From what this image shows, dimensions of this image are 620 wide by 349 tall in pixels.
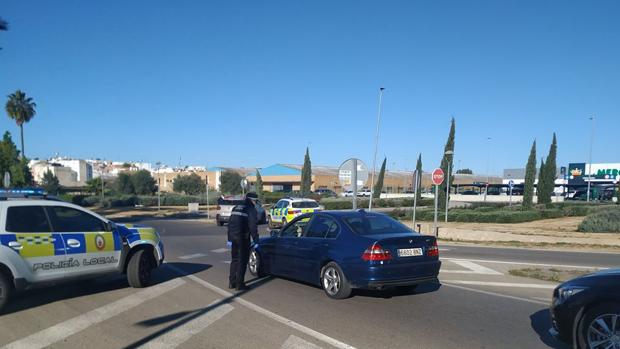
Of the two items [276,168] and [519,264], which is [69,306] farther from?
[276,168]

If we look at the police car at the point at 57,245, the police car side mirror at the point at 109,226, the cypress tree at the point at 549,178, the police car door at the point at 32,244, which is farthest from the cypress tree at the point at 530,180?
the police car door at the point at 32,244

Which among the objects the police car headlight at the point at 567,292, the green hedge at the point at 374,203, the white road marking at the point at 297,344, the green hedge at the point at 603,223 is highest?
the police car headlight at the point at 567,292

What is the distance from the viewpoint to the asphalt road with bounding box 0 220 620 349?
222 inches

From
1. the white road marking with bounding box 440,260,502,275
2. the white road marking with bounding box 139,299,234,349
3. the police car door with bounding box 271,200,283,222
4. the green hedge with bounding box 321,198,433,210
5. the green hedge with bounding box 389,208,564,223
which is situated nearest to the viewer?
the white road marking with bounding box 139,299,234,349

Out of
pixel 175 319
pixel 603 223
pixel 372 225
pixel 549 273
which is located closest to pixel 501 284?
pixel 549 273

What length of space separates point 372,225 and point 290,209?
15.9 metres

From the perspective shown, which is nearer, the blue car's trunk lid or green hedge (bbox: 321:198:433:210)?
the blue car's trunk lid

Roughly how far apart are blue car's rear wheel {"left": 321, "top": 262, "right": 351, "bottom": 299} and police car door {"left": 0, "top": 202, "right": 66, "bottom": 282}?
164 inches

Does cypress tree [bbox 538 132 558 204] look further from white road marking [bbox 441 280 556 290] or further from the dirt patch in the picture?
white road marking [bbox 441 280 556 290]

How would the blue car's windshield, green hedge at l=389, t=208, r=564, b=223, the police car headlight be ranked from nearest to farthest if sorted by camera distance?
the police car headlight < the blue car's windshield < green hedge at l=389, t=208, r=564, b=223

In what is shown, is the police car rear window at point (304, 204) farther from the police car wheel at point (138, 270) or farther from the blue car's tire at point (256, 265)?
the police car wheel at point (138, 270)

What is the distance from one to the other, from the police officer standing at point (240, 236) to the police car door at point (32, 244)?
8.88ft

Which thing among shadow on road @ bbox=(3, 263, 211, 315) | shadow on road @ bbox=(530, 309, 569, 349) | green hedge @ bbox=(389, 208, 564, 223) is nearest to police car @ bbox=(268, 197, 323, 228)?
green hedge @ bbox=(389, 208, 564, 223)

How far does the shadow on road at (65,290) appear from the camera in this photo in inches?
293
